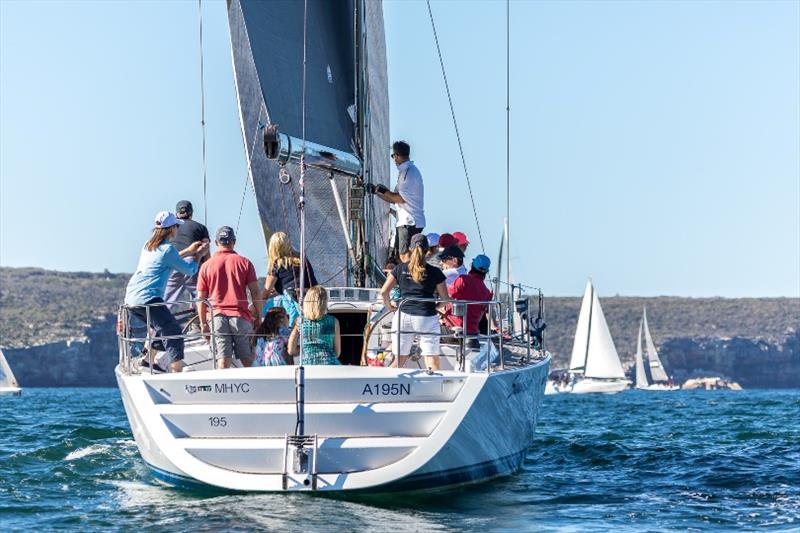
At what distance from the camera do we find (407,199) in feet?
51.9

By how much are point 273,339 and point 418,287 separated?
4.68 feet

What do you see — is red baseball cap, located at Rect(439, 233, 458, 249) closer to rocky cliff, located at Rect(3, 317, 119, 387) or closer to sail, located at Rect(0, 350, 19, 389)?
sail, located at Rect(0, 350, 19, 389)

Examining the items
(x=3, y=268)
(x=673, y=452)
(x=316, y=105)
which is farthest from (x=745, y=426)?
(x=3, y=268)

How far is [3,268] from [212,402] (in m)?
163

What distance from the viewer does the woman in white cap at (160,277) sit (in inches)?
540

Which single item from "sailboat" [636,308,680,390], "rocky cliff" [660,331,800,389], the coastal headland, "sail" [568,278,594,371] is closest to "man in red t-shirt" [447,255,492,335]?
"sail" [568,278,594,371]

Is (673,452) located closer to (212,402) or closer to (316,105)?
(316,105)

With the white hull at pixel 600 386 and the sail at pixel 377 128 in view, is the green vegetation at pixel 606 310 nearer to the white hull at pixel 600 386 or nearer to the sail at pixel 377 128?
the white hull at pixel 600 386

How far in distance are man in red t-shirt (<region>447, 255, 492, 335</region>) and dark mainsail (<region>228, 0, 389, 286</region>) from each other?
7.05 feet

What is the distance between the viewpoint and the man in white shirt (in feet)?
51.7

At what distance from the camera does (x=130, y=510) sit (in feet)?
41.7

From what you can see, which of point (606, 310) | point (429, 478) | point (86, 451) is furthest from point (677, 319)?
point (429, 478)

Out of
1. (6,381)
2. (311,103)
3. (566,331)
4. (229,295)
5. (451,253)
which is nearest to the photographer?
(229,295)

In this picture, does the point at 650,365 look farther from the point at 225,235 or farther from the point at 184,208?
the point at 225,235
